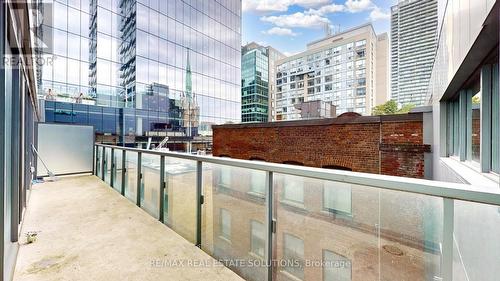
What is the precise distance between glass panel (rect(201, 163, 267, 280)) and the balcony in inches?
0.5

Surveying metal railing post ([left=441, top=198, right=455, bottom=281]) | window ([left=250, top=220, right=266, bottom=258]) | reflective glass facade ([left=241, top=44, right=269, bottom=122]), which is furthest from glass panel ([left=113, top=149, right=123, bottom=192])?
reflective glass facade ([left=241, top=44, right=269, bottom=122])

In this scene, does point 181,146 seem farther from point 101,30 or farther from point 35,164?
point 35,164

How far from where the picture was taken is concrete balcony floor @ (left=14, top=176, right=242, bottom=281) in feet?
7.36

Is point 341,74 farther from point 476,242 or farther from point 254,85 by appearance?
point 476,242

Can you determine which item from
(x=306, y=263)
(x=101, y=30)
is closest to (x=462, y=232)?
(x=306, y=263)

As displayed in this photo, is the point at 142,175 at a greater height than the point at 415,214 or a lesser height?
lesser

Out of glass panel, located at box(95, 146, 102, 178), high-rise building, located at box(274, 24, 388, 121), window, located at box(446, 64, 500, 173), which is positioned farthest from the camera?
high-rise building, located at box(274, 24, 388, 121)

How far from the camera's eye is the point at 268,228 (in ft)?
6.68

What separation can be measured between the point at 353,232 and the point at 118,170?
580 cm

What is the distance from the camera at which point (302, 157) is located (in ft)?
24.5

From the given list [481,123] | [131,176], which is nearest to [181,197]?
[131,176]

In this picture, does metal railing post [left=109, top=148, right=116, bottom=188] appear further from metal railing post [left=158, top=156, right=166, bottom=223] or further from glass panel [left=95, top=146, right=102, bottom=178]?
metal railing post [left=158, top=156, right=166, bottom=223]

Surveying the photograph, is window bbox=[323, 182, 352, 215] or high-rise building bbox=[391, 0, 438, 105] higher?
high-rise building bbox=[391, 0, 438, 105]

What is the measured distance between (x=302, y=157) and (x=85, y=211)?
5891mm
